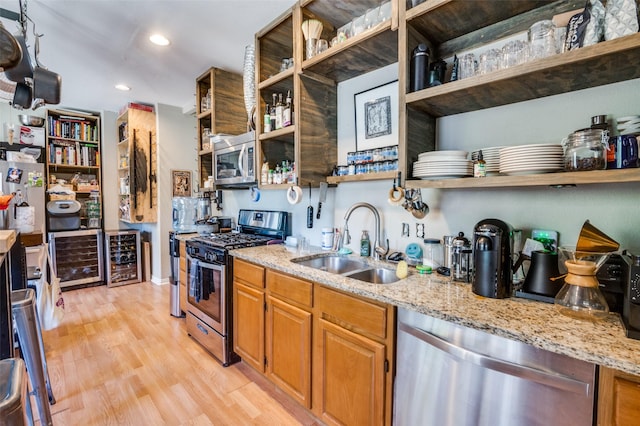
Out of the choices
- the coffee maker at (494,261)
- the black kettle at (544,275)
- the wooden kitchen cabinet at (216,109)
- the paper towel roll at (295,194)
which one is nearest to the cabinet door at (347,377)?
the coffee maker at (494,261)

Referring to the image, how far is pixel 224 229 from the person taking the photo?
3344mm

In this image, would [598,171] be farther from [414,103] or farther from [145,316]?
[145,316]

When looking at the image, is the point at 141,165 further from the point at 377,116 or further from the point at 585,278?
the point at 585,278

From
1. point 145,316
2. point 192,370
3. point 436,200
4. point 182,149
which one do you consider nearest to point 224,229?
point 145,316

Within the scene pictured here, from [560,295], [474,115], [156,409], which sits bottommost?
[156,409]

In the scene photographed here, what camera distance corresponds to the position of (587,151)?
43.0 inches

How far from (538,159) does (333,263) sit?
1.33 meters

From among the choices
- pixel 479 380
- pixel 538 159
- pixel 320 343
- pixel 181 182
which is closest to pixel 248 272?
pixel 320 343

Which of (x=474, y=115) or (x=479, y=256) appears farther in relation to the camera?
(x=474, y=115)

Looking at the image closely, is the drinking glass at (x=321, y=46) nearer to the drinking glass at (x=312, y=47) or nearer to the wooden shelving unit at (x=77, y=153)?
the drinking glass at (x=312, y=47)

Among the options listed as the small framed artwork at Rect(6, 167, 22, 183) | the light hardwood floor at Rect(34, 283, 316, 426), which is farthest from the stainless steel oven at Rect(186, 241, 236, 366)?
the small framed artwork at Rect(6, 167, 22, 183)

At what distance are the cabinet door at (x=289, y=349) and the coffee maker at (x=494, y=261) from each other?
879 mm

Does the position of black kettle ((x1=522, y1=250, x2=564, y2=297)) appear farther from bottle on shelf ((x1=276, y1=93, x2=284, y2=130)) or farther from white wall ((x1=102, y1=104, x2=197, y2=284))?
white wall ((x1=102, y1=104, x2=197, y2=284))

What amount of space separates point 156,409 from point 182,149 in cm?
344
